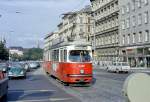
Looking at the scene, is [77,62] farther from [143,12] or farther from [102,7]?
[102,7]

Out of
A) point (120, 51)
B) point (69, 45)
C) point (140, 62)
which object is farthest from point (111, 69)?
point (69, 45)

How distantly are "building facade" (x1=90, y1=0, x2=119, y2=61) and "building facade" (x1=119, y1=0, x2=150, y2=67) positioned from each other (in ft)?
11.6

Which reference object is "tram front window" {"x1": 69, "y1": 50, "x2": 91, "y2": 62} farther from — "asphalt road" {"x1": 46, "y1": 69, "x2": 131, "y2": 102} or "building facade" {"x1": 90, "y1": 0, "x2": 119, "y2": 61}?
"building facade" {"x1": 90, "y1": 0, "x2": 119, "y2": 61}

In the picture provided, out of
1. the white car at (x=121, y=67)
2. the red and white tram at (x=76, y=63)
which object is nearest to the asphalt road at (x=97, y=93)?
the red and white tram at (x=76, y=63)

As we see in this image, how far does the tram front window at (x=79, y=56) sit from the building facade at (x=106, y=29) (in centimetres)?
5800

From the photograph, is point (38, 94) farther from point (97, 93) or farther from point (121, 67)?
point (121, 67)

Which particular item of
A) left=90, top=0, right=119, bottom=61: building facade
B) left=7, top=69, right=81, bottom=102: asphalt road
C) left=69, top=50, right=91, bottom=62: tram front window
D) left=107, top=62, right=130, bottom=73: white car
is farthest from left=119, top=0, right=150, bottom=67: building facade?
left=7, top=69, right=81, bottom=102: asphalt road

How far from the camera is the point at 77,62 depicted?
25188 mm

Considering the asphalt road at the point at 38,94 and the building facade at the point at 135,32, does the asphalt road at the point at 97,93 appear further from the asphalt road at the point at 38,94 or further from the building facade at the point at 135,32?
the building facade at the point at 135,32

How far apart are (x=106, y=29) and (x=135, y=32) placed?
2091 cm

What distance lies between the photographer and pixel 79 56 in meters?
25.6

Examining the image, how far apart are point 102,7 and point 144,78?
95300mm

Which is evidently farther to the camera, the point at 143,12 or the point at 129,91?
the point at 143,12

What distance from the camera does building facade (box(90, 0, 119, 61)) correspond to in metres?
85.8
